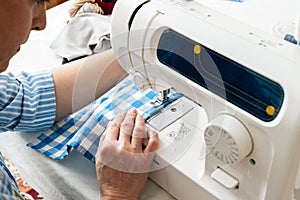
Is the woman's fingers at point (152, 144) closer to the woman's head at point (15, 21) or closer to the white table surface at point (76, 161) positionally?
the white table surface at point (76, 161)

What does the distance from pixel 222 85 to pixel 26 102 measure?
0.52m

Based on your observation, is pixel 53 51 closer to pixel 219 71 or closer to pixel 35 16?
pixel 35 16

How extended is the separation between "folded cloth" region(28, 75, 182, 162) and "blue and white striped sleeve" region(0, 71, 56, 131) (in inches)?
1.4

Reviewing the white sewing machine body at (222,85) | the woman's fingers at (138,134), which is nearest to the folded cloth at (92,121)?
the woman's fingers at (138,134)

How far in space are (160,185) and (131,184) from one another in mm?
71

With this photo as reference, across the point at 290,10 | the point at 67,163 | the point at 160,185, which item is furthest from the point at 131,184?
the point at 290,10

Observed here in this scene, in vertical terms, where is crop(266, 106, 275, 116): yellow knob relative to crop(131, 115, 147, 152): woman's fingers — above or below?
above

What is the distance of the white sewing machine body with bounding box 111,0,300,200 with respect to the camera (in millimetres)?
667

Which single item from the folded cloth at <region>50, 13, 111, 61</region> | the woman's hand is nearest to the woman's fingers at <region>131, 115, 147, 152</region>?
the woman's hand

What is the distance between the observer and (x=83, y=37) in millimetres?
1243

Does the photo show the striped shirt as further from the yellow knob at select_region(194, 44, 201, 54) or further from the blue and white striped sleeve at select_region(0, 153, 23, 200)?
the yellow knob at select_region(194, 44, 201, 54)

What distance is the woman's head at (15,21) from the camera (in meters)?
0.62

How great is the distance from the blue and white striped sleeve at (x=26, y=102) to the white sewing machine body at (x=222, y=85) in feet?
0.92

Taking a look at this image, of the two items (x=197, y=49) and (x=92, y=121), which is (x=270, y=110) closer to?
(x=197, y=49)
